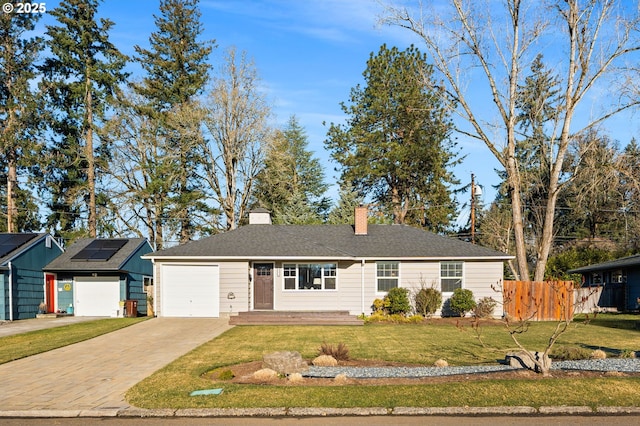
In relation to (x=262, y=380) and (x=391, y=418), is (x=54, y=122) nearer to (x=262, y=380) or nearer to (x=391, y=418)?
(x=262, y=380)

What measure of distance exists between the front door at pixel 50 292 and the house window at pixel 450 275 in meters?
17.5

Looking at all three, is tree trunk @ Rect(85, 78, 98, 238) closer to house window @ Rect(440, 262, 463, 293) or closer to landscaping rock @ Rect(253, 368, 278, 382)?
house window @ Rect(440, 262, 463, 293)

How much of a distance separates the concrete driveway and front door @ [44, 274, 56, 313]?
855 centimetres

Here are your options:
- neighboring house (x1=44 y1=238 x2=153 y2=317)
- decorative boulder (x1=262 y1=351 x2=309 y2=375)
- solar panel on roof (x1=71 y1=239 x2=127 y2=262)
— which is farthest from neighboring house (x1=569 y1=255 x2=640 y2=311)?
solar panel on roof (x1=71 y1=239 x2=127 y2=262)

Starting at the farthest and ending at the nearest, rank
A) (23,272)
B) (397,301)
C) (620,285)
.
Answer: (620,285) → (23,272) → (397,301)

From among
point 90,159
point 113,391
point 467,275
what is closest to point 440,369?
point 113,391

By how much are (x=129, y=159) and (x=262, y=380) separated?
2989 centimetres

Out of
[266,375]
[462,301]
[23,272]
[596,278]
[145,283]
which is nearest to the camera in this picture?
[266,375]

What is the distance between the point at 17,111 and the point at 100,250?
14641mm

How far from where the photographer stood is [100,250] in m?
25.5

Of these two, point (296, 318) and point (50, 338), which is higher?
point (50, 338)

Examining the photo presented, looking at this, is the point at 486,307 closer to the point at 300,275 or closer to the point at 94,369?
the point at 300,275

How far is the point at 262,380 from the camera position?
9.37 metres

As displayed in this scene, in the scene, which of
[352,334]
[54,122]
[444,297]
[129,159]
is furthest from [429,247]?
[54,122]
